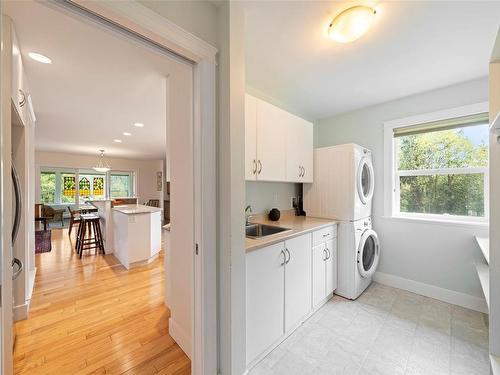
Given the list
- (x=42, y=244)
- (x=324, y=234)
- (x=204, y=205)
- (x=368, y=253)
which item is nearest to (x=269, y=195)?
(x=324, y=234)

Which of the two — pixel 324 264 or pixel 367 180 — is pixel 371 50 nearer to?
pixel 367 180

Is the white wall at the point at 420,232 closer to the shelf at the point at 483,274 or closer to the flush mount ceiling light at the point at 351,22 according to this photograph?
the shelf at the point at 483,274

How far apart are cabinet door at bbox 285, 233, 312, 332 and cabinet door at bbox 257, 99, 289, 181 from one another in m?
0.69

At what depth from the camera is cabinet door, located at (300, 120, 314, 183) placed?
2.60 m

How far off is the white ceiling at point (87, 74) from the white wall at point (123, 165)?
371 cm

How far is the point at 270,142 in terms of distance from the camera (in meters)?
2.15

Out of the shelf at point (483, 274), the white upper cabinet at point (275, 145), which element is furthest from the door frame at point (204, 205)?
the shelf at point (483, 274)

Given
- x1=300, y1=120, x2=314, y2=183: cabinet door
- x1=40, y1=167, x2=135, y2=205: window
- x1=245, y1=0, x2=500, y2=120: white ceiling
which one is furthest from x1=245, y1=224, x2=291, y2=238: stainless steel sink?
x1=40, y1=167, x2=135, y2=205: window

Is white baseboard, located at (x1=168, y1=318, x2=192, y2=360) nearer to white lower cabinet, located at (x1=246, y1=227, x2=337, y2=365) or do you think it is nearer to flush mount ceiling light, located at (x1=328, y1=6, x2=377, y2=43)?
white lower cabinet, located at (x1=246, y1=227, x2=337, y2=365)

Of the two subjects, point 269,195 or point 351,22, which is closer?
point 351,22

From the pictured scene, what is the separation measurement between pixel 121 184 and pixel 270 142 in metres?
8.43

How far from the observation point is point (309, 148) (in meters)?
2.71

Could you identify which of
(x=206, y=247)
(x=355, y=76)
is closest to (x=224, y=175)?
(x=206, y=247)

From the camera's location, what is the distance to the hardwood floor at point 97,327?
1.56 m
